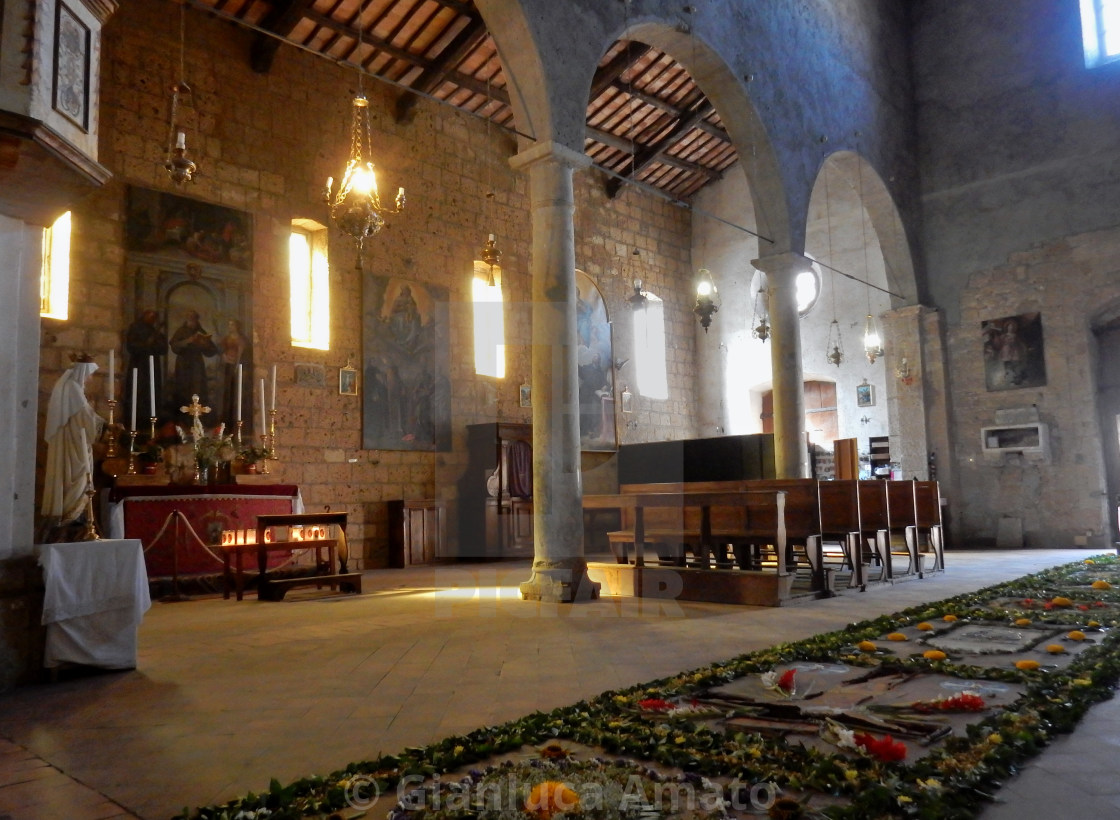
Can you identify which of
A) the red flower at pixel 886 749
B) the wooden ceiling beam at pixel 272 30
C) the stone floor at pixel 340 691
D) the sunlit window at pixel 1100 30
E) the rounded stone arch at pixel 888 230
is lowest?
the stone floor at pixel 340 691

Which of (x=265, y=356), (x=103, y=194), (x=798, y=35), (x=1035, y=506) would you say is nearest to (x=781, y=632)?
(x=265, y=356)

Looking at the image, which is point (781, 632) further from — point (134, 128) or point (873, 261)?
point (873, 261)

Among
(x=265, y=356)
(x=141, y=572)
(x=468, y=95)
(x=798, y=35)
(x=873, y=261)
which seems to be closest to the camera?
(x=141, y=572)

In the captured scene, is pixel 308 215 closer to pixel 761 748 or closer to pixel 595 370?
pixel 595 370

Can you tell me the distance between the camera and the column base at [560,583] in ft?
20.3

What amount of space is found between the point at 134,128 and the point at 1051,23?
524 inches

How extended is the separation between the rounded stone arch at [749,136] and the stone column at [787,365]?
0.20 metres

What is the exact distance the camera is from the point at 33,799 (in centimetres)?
223

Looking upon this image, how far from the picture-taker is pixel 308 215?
409 inches

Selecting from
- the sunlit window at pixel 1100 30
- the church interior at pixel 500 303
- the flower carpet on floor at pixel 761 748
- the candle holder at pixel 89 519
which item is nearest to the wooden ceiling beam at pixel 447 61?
the church interior at pixel 500 303

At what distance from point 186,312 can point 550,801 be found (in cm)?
842

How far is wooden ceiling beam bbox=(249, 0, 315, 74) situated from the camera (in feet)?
31.5

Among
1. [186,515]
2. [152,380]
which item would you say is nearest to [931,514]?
[186,515]

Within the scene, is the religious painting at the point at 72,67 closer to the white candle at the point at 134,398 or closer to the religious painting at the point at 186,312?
the white candle at the point at 134,398
